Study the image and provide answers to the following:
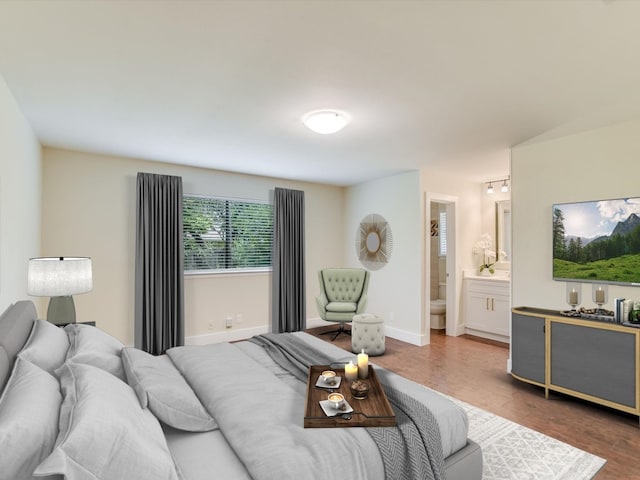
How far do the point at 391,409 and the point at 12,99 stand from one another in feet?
10.4

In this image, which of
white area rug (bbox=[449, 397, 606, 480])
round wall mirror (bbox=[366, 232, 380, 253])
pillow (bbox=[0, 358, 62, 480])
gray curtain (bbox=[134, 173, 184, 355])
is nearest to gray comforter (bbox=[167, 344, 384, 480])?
pillow (bbox=[0, 358, 62, 480])

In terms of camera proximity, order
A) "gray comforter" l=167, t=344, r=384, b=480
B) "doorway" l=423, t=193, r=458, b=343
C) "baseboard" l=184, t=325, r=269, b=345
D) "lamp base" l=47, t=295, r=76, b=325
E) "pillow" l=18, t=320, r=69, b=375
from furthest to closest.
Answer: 1. "doorway" l=423, t=193, r=458, b=343
2. "baseboard" l=184, t=325, r=269, b=345
3. "lamp base" l=47, t=295, r=76, b=325
4. "pillow" l=18, t=320, r=69, b=375
5. "gray comforter" l=167, t=344, r=384, b=480

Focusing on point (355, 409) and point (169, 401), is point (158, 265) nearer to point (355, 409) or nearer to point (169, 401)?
point (169, 401)

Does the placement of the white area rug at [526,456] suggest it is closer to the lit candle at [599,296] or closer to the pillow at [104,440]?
the lit candle at [599,296]

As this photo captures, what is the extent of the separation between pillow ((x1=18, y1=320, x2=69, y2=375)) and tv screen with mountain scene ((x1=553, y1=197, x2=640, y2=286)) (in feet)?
12.9

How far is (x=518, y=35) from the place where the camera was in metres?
1.74

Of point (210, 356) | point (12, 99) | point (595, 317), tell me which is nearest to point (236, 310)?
point (210, 356)

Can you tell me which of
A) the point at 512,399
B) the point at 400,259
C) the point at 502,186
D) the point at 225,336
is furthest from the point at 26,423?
the point at 502,186

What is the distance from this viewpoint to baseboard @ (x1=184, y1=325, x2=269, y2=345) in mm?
4633

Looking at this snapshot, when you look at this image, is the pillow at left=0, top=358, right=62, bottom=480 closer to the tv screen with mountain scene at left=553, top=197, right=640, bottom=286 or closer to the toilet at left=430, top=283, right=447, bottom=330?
the tv screen with mountain scene at left=553, top=197, right=640, bottom=286

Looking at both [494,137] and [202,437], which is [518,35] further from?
[202,437]

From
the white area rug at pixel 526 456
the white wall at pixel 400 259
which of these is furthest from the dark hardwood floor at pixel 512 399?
the white wall at pixel 400 259

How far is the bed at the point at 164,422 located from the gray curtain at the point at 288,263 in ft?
10.4

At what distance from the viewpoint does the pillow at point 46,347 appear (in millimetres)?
1536
